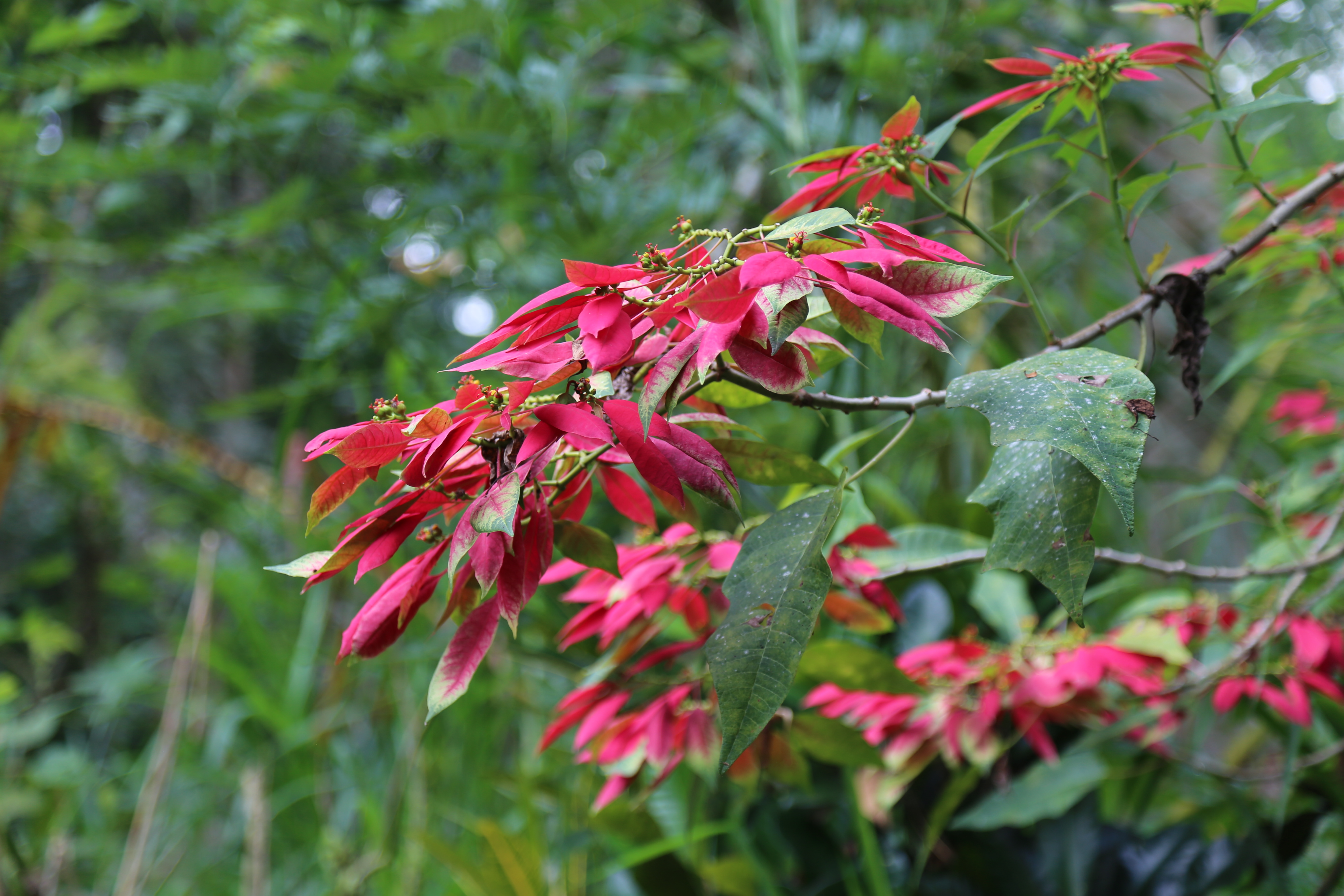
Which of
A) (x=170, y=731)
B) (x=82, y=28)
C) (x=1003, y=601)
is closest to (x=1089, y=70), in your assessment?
(x=1003, y=601)

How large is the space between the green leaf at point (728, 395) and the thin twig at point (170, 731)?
1.95 ft

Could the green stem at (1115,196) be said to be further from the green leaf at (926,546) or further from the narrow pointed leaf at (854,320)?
the green leaf at (926,546)

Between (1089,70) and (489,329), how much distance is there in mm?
835

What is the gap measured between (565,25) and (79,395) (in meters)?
1.50

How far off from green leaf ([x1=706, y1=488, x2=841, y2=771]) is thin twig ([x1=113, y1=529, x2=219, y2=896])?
2.06 ft

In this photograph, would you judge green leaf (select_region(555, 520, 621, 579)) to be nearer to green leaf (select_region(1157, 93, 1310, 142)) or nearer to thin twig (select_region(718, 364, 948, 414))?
thin twig (select_region(718, 364, 948, 414))

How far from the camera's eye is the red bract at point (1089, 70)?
0.99ft

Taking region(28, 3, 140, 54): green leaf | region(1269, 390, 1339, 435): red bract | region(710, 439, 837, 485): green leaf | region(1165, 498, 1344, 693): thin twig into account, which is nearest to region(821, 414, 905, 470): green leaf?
region(710, 439, 837, 485): green leaf

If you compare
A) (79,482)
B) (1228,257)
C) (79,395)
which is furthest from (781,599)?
(79,482)

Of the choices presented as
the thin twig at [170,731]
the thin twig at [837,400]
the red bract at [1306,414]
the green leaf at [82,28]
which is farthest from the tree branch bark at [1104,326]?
the green leaf at [82,28]

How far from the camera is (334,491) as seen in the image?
0.23m

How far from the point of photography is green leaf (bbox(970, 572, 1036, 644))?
596mm

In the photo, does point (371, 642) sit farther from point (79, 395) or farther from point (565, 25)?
point (79, 395)

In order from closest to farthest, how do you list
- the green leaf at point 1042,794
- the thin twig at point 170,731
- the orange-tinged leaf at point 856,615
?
the orange-tinged leaf at point 856,615 → the green leaf at point 1042,794 → the thin twig at point 170,731
